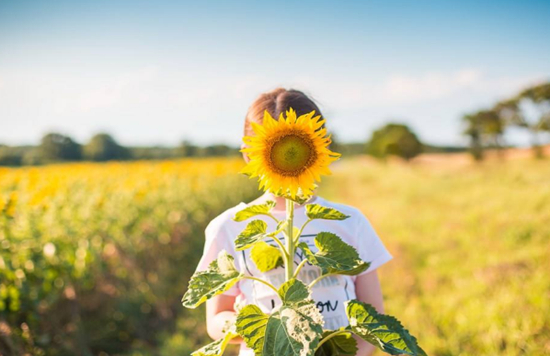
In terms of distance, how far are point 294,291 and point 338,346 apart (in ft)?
1.12

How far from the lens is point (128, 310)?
4.51 m

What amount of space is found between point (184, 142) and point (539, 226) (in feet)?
76.3

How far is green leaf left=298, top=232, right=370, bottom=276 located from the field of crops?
8.97 ft

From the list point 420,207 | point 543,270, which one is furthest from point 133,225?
point 420,207

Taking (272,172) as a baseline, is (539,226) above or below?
below

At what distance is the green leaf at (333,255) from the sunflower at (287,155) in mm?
147

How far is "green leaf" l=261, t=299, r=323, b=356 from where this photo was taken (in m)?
0.96

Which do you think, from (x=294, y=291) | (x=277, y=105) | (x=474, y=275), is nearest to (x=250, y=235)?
(x=294, y=291)

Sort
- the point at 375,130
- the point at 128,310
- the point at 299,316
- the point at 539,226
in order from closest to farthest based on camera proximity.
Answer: the point at 299,316 → the point at 128,310 → the point at 539,226 → the point at 375,130

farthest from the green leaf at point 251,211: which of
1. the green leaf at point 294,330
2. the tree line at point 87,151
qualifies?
the tree line at point 87,151

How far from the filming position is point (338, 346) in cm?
125

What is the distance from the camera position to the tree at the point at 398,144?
200 ft

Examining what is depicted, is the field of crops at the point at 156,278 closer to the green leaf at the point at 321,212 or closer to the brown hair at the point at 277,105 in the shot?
the brown hair at the point at 277,105

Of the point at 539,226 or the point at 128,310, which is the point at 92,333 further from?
the point at 539,226
